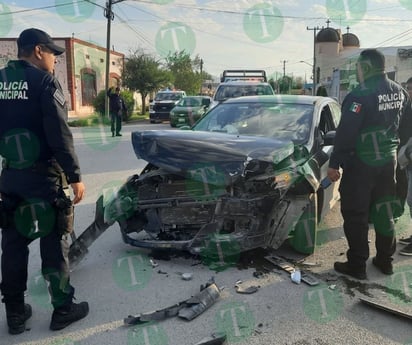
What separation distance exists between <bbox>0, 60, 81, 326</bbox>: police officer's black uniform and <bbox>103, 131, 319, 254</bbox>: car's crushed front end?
1133 millimetres

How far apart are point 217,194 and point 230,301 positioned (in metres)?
0.96

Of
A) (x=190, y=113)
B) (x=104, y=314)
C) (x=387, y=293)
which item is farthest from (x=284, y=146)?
(x=190, y=113)

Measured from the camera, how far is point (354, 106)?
3713 millimetres

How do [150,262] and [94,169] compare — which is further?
[94,169]

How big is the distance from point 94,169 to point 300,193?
20.2 feet

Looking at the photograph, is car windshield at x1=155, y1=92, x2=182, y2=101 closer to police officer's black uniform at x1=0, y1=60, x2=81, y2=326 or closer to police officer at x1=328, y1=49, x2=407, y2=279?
police officer at x1=328, y1=49, x2=407, y2=279

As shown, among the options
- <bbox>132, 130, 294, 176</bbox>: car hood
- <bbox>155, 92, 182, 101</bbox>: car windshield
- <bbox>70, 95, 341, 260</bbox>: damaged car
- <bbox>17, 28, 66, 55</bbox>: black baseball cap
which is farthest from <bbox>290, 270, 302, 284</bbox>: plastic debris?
<bbox>155, 92, 182, 101</bbox>: car windshield

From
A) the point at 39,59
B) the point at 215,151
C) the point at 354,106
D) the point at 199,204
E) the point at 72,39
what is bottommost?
the point at 199,204

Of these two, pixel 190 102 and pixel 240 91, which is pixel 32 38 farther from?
pixel 190 102

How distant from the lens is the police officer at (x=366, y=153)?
12.3ft

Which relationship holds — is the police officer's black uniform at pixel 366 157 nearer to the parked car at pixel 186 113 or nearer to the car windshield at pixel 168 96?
the parked car at pixel 186 113

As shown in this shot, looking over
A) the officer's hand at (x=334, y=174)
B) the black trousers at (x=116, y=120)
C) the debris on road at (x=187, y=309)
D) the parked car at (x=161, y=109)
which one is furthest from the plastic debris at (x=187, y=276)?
the parked car at (x=161, y=109)

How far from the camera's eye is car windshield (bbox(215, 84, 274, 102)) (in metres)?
12.7

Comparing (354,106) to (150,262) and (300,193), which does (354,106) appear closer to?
(300,193)
